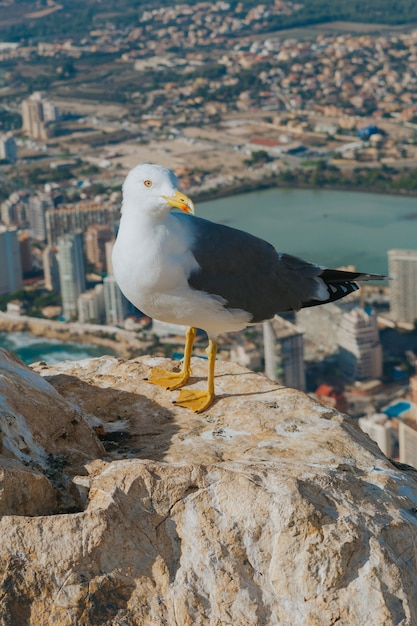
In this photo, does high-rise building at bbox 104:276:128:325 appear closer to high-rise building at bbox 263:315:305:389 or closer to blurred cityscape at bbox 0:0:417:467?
blurred cityscape at bbox 0:0:417:467

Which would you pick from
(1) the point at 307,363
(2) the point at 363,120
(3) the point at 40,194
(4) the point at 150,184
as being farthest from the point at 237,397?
(2) the point at 363,120

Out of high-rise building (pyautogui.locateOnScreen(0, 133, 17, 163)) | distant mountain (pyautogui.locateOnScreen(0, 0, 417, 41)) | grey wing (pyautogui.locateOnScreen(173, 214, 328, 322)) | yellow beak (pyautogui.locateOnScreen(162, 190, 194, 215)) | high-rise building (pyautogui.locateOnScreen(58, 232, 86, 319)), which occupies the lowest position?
high-rise building (pyautogui.locateOnScreen(0, 133, 17, 163))

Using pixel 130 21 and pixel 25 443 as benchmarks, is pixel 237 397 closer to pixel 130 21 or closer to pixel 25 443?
pixel 25 443

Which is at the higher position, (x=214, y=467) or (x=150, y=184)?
(x=150, y=184)

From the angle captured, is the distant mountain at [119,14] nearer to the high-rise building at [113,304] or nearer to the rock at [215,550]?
the high-rise building at [113,304]

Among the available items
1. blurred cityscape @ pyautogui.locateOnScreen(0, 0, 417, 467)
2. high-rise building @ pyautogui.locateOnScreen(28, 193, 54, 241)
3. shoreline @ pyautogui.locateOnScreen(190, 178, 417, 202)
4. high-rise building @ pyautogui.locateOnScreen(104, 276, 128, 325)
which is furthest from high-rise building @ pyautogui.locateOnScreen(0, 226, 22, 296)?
shoreline @ pyautogui.locateOnScreen(190, 178, 417, 202)

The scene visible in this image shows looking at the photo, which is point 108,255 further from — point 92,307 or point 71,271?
point 92,307
